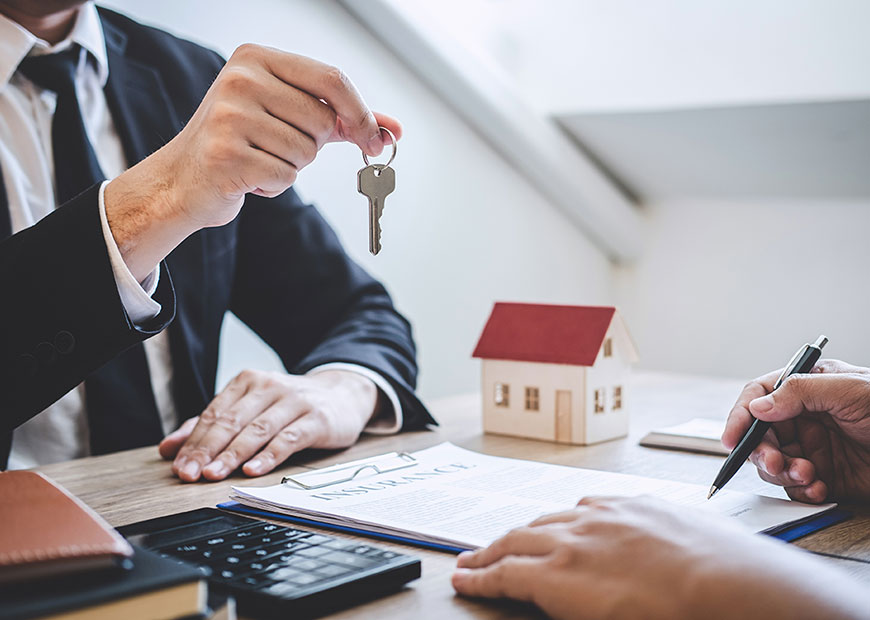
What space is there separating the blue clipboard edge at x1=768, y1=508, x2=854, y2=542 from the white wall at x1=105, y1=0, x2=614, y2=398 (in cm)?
152

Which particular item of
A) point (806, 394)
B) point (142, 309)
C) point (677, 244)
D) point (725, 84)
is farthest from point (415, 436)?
point (677, 244)

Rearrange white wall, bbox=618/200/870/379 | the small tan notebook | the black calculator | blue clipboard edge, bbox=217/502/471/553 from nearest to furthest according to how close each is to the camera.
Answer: the black calculator
blue clipboard edge, bbox=217/502/471/553
the small tan notebook
white wall, bbox=618/200/870/379

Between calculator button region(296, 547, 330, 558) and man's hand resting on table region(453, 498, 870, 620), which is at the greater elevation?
man's hand resting on table region(453, 498, 870, 620)

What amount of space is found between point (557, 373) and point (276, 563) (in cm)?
66

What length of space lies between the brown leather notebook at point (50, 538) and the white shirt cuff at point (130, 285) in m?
0.35

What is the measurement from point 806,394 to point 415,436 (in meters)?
0.58

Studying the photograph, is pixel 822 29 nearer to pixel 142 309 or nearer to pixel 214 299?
pixel 214 299

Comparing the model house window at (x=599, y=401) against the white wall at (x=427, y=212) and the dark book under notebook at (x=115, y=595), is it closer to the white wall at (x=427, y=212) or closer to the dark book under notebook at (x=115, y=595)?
the dark book under notebook at (x=115, y=595)

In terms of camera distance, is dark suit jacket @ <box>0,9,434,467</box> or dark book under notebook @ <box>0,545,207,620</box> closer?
dark book under notebook @ <box>0,545,207,620</box>

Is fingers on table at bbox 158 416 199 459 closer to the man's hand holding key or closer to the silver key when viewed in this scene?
the man's hand holding key

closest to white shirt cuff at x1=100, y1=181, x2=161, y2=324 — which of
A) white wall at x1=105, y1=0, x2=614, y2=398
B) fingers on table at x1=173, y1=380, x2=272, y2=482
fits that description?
fingers on table at x1=173, y1=380, x2=272, y2=482

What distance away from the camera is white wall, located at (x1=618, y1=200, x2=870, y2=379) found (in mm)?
2758

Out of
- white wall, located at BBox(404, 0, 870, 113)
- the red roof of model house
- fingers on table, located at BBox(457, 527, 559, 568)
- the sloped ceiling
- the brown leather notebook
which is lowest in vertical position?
fingers on table, located at BBox(457, 527, 559, 568)

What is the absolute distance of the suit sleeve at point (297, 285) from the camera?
164cm
